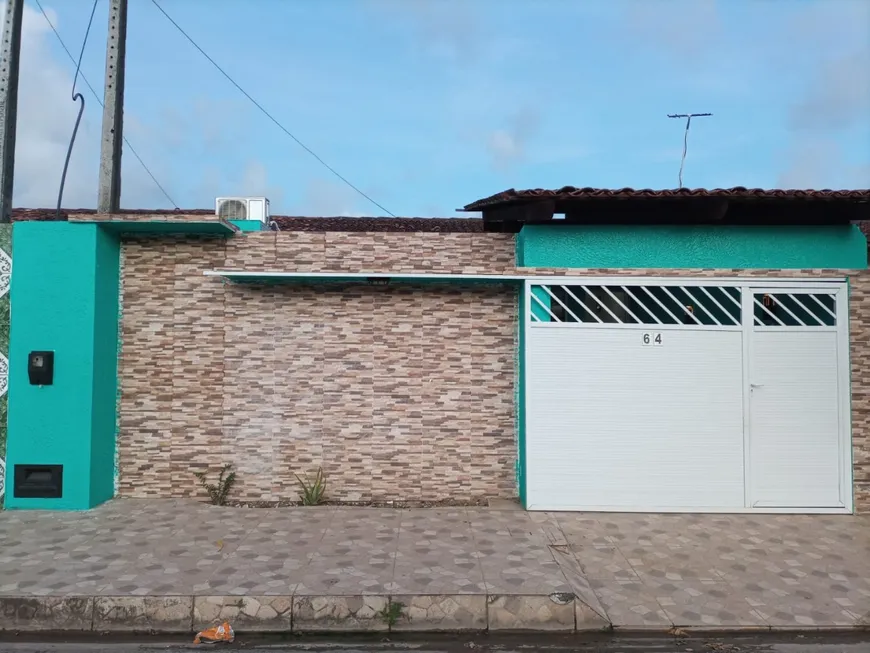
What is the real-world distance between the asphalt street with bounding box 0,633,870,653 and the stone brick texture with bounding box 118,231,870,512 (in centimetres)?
286

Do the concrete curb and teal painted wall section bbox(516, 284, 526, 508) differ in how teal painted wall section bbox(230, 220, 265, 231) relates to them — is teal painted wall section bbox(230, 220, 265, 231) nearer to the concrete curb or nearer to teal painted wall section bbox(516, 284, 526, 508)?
teal painted wall section bbox(516, 284, 526, 508)

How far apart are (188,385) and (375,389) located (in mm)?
2205

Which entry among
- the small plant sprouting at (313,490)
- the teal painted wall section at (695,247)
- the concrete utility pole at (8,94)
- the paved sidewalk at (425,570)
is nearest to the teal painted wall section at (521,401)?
the paved sidewalk at (425,570)

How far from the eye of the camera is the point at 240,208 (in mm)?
9578

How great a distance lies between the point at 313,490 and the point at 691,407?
4402 mm

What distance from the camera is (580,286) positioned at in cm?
723

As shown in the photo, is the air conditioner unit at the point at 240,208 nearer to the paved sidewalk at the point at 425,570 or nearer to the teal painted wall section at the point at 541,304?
the paved sidewalk at the point at 425,570

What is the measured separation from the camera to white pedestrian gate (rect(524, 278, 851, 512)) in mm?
6984

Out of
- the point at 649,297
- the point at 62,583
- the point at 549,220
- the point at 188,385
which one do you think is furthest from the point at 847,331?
the point at 62,583

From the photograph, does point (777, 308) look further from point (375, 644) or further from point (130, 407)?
point (130, 407)

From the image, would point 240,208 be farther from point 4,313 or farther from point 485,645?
point 485,645

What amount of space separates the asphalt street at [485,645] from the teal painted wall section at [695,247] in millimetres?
4013

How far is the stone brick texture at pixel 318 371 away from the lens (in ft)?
24.2

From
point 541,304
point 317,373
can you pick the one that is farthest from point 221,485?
point 541,304
